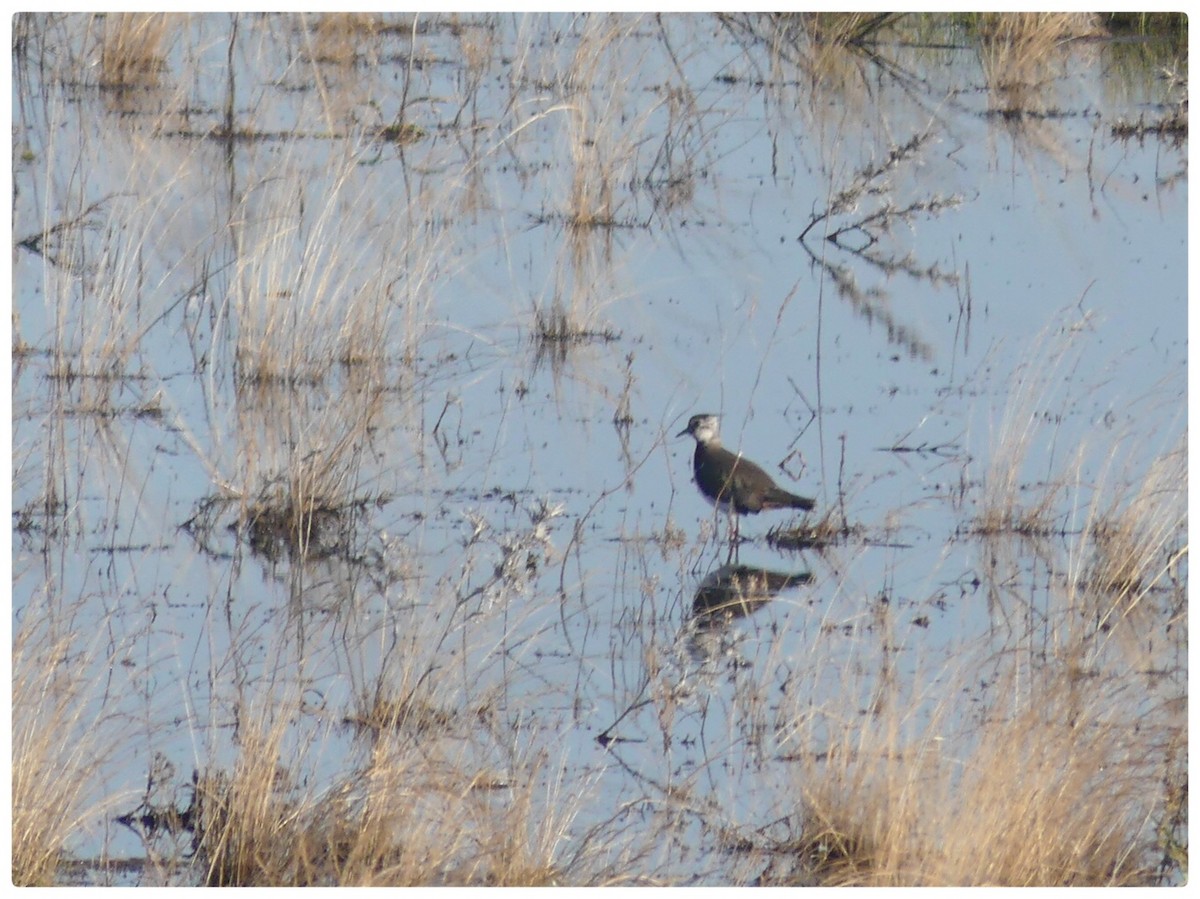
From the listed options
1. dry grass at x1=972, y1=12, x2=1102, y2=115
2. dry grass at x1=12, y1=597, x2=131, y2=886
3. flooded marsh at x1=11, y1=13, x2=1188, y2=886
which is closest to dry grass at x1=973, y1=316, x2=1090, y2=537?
flooded marsh at x1=11, y1=13, x2=1188, y2=886

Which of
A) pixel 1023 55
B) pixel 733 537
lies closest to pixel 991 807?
pixel 733 537

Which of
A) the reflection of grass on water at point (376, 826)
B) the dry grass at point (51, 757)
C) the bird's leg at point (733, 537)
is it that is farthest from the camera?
the bird's leg at point (733, 537)

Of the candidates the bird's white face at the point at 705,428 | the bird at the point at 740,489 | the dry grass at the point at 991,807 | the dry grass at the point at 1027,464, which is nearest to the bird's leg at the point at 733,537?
the bird at the point at 740,489

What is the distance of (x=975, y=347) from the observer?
24.1 ft

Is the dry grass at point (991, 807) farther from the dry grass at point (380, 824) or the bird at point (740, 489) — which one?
the bird at point (740, 489)

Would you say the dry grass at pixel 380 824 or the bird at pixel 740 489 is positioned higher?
the bird at pixel 740 489

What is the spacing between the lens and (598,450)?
21.4ft

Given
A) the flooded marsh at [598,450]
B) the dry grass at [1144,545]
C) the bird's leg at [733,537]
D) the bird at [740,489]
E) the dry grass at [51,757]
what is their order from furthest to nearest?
1. the bird at [740,489]
2. the bird's leg at [733,537]
3. the dry grass at [1144,545]
4. the flooded marsh at [598,450]
5. the dry grass at [51,757]

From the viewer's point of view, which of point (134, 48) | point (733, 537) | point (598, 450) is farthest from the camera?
point (134, 48)

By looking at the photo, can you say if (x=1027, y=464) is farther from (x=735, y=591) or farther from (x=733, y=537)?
(x=735, y=591)

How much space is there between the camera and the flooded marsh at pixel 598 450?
13.3ft

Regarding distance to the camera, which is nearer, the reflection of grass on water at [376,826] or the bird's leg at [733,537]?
the reflection of grass on water at [376,826]

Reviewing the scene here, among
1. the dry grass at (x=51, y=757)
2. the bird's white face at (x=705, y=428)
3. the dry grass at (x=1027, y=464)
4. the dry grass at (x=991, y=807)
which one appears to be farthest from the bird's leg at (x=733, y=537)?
the dry grass at (x=51, y=757)

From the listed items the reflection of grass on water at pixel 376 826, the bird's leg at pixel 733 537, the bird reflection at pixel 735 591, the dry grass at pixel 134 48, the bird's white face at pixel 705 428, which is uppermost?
the dry grass at pixel 134 48
